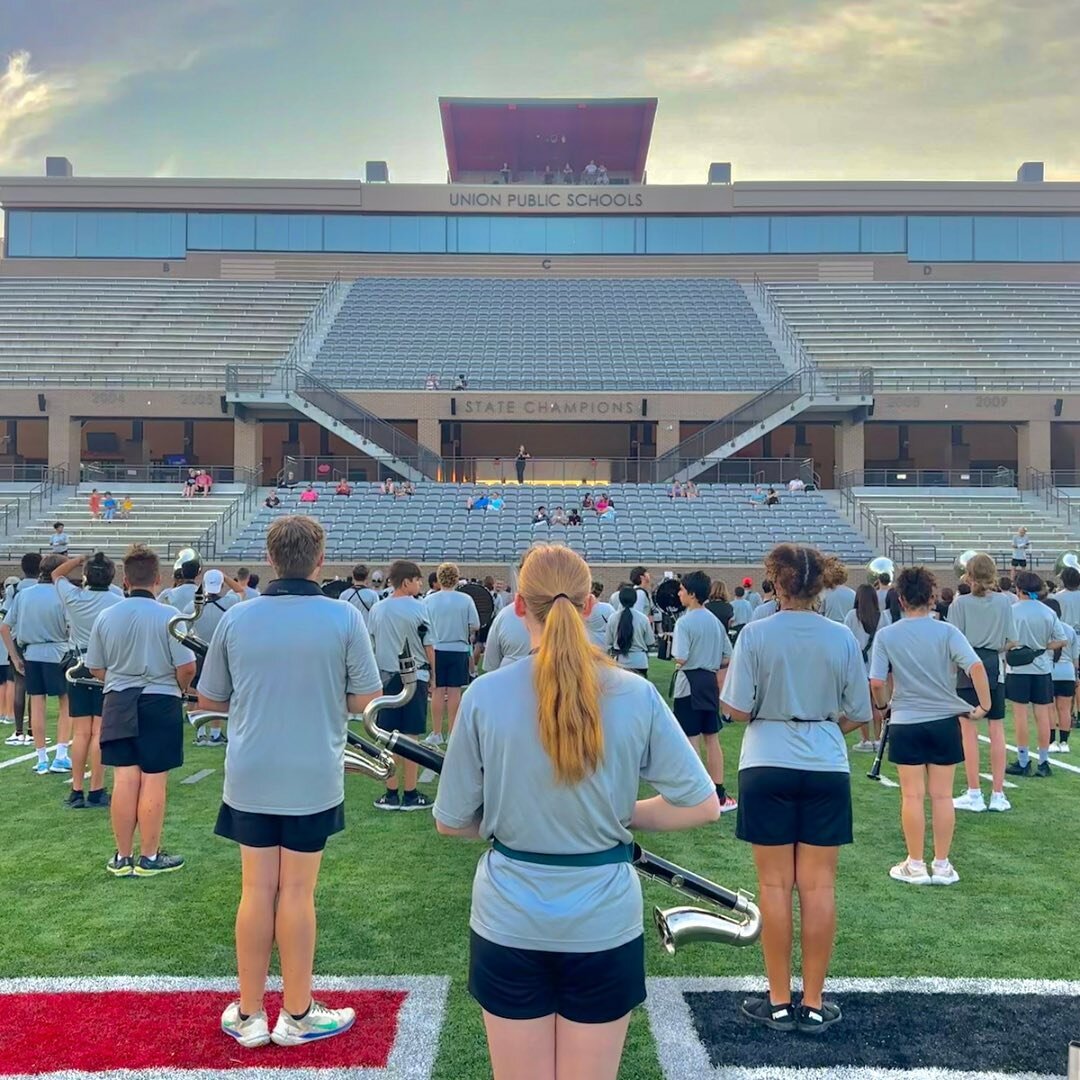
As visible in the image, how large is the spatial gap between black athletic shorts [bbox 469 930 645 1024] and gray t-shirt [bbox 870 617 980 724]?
3529 mm

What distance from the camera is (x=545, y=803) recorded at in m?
2.07

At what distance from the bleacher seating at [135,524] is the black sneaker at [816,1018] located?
20815 mm

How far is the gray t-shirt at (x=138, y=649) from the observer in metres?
5.08

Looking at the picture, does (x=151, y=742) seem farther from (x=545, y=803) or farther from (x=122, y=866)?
(x=545, y=803)

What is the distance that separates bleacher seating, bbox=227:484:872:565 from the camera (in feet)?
72.6

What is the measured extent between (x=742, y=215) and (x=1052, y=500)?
1787 cm

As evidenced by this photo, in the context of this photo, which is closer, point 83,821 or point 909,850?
point 909,850

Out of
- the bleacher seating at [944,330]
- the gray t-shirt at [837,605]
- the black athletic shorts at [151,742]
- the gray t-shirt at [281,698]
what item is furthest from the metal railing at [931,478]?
the gray t-shirt at [281,698]

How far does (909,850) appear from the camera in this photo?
5184mm

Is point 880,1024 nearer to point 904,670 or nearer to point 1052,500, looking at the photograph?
point 904,670

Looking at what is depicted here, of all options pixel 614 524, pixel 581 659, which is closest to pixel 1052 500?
pixel 614 524

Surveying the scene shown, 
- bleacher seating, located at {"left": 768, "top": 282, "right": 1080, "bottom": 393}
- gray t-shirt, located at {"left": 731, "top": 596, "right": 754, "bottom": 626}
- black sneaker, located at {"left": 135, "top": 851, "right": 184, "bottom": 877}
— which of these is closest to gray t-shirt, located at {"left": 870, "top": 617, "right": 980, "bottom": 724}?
black sneaker, located at {"left": 135, "top": 851, "right": 184, "bottom": 877}

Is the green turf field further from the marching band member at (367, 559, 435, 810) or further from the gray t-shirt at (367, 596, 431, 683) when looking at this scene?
the gray t-shirt at (367, 596, 431, 683)

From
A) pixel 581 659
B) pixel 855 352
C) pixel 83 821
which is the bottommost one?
pixel 83 821
